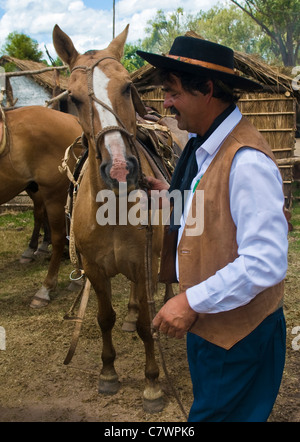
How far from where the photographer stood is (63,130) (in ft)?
16.5

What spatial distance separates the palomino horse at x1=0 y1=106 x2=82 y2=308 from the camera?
4.87 m

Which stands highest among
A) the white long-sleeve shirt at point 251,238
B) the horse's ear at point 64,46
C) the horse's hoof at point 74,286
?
the horse's ear at point 64,46

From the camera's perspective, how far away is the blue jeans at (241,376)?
63.0 inches

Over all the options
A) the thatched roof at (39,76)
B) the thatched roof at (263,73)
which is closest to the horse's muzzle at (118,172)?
the thatched roof at (263,73)

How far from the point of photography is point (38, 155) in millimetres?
4941

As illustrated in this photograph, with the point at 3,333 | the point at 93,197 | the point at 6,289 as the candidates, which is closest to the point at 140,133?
the point at 93,197

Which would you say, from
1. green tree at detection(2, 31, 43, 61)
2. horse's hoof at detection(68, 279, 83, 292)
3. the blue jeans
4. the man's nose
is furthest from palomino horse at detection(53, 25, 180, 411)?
green tree at detection(2, 31, 43, 61)

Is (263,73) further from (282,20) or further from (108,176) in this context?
(282,20)

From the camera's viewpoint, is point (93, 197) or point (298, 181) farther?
point (298, 181)

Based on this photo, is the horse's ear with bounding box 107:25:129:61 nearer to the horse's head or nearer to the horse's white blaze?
the horse's head

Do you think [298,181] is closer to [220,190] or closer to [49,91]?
[49,91]

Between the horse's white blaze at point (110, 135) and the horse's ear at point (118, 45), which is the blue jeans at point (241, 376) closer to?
the horse's white blaze at point (110, 135)
